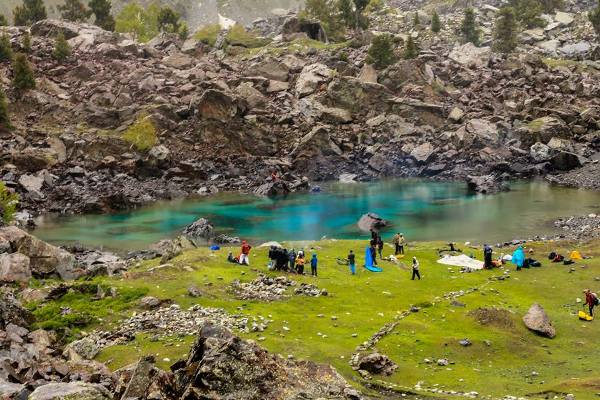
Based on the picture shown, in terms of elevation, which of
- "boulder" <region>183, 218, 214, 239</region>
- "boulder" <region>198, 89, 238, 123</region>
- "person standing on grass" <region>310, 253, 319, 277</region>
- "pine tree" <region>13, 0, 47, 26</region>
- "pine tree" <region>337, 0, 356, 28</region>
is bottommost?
"boulder" <region>183, 218, 214, 239</region>

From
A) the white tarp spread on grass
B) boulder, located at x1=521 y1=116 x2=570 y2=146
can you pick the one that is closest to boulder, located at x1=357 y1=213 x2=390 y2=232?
the white tarp spread on grass

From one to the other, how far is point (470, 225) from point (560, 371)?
4968 cm

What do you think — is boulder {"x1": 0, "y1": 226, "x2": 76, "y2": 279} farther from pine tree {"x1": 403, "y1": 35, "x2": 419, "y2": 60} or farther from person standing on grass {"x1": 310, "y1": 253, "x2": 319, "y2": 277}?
pine tree {"x1": 403, "y1": 35, "x2": 419, "y2": 60}

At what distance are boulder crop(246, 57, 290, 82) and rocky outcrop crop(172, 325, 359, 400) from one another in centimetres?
13698

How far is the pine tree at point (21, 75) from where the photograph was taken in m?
128

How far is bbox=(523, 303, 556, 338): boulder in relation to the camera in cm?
3156

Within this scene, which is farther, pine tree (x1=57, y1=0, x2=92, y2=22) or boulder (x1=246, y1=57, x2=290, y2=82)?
pine tree (x1=57, y1=0, x2=92, y2=22)

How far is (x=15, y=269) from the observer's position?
3984cm

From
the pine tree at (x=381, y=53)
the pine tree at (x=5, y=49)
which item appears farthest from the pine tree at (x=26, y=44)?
the pine tree at (x=381, y=53)

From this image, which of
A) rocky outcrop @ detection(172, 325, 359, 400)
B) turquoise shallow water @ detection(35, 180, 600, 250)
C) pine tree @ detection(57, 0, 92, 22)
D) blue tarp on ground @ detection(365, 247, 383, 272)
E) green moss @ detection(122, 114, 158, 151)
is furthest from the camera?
pine tree @ detection(57, 0, 92, 22)

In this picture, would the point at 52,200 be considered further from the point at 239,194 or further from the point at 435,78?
the point at 435,78

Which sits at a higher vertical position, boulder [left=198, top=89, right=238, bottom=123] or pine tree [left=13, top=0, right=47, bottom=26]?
pine tree [left=13, top=0, right=47, bottom=26]

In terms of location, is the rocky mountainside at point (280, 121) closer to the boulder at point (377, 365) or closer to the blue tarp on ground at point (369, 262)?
the blue tarp on ground at point (369, 262)

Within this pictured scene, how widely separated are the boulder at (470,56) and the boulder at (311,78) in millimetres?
36403
